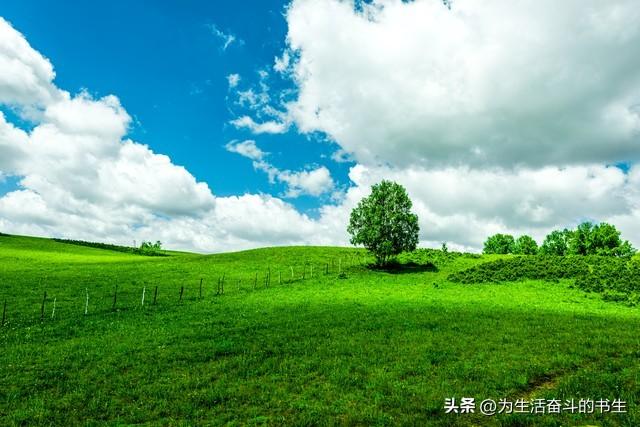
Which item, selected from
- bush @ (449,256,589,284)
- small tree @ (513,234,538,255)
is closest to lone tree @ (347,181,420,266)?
bush @ (449,256,589,284)

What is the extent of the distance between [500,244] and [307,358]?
16485cm

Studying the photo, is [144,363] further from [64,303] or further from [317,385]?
[64,303]

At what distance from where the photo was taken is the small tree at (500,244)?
164375 mm

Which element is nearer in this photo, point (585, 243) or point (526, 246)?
point (585, 243)

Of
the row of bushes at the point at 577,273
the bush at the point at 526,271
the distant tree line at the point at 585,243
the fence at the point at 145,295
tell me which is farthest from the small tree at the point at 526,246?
the fence at the point at 145,295

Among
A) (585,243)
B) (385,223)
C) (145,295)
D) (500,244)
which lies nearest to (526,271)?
(385,223)

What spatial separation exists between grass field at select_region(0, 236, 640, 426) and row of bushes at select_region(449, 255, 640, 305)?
6.57 meters

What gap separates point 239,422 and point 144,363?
29.4ft

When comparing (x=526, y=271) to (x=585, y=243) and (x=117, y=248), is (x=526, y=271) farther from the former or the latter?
(x=117, y=248)

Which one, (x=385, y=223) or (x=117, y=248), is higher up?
(x=385, y=223)

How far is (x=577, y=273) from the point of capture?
190 feet

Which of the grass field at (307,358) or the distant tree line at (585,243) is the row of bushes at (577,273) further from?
the distant tree line at (585,243)

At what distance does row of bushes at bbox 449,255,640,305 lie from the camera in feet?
160

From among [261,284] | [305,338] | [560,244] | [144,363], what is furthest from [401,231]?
[560,244]
